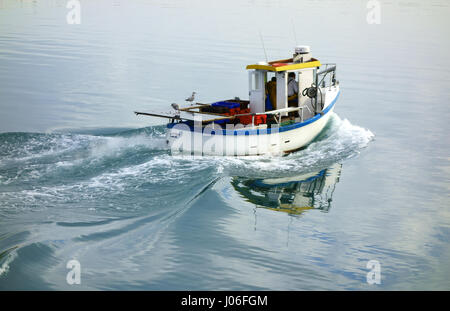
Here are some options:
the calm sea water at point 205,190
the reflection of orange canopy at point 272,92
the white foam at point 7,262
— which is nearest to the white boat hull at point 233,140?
the calm sea water at point 205,190

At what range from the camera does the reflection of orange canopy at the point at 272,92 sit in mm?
18453

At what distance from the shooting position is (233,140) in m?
16.1

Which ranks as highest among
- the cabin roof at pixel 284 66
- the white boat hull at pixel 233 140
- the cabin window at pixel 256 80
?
the cabin roof at pixel 284 66

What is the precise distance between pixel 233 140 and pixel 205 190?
2665mm

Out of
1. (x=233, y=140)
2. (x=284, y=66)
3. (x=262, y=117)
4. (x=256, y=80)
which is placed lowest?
(x=233, y=140)

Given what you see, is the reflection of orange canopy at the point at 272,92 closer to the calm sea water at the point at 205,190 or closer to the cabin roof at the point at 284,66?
the cabin roof at the point at 284,66

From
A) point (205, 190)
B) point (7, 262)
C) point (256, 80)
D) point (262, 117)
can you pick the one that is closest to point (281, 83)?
point (256, 80)

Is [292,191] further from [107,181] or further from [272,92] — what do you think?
[272,92]

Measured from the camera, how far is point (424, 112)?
2447 centimetres

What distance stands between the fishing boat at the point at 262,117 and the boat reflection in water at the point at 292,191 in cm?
155

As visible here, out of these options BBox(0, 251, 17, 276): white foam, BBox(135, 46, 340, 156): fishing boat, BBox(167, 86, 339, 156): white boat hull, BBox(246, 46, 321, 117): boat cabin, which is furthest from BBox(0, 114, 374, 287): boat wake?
BBox(246, 46, 321, 117): boat cabin

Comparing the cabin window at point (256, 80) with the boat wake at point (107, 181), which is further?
the cabin window at point (256, 80)
